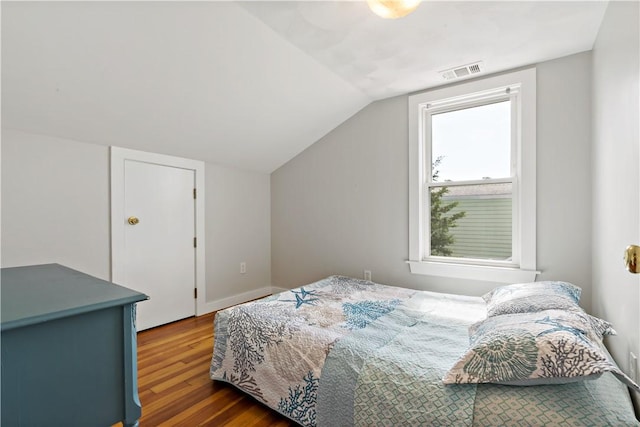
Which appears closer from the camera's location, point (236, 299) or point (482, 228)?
point (482, 228)

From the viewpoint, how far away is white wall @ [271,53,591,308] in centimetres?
228

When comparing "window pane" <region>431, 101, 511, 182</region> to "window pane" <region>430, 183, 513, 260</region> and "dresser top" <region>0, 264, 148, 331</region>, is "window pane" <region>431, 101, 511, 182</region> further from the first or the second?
"dresser top" <region>0, 264, 148, 331</region>

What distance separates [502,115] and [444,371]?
2.31 metres

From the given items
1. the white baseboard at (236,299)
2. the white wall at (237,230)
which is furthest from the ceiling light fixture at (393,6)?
the white baseboard at (236,299)

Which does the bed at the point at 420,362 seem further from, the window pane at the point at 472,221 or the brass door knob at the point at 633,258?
the window pane at the point at 472,221

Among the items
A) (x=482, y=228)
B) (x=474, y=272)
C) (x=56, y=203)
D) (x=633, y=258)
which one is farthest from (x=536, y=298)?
A: (x=56, y=203)

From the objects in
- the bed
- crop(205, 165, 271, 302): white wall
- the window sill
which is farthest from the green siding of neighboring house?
crop(205, 165, 271, 302): white wall

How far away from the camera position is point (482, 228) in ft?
8.94

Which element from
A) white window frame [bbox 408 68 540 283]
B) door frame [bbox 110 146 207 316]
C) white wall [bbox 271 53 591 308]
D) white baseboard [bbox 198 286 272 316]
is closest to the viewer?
white wall [bbox 271 53 591 308]

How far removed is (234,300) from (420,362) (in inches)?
107

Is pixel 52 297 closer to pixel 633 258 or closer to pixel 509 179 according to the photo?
pixel 633 258

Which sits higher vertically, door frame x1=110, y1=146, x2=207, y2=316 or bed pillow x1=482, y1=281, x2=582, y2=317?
door frame x1=110, y1=146, x2=207, y2=316

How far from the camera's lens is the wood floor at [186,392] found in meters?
1.64

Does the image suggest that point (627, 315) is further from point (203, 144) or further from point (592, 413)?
point (203, 144)
